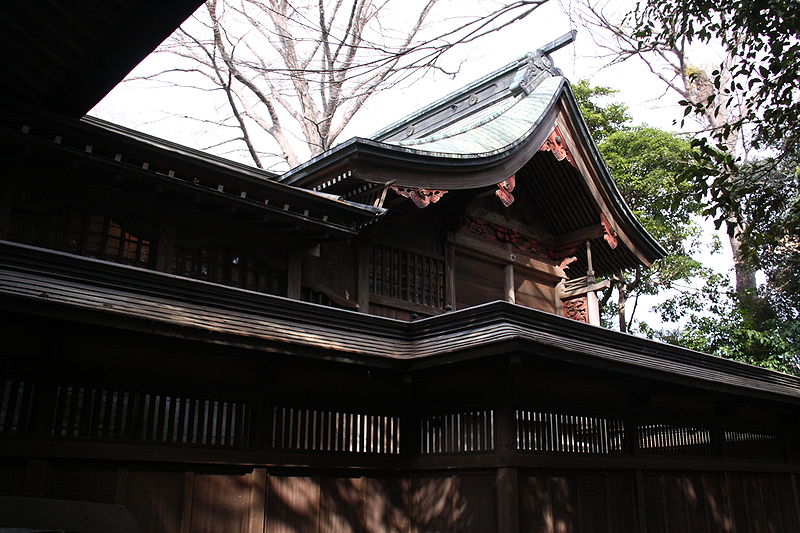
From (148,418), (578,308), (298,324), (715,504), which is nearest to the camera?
(148,418)

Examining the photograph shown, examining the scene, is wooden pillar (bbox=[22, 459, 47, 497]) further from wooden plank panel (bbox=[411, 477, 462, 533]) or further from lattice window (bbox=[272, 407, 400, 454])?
wooden plank panel (bbox=[411, 477, 462, 533])

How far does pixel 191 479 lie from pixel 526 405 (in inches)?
163

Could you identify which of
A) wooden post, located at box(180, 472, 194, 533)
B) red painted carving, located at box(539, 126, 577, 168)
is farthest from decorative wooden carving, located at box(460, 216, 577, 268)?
wooden post, located at box(180, 472, 194, 533)

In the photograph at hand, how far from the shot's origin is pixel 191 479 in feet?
26.0

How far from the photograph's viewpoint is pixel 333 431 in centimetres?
928

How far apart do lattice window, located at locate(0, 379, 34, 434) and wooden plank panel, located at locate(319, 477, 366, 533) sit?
3.46 m

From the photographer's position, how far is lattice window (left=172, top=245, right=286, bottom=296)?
10016 mm

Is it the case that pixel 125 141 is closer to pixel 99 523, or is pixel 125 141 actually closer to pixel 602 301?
pixel 99 523

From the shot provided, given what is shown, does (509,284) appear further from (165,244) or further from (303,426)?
(165,244)

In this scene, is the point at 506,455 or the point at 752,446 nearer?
the point at 506,455

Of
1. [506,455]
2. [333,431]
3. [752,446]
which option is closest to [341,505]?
[333,431]

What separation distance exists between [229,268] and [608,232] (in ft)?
27.2

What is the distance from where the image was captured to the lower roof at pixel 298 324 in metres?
6.84

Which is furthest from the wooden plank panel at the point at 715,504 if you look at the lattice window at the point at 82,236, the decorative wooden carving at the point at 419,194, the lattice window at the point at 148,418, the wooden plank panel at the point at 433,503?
the lattice window at the point at 82,236
